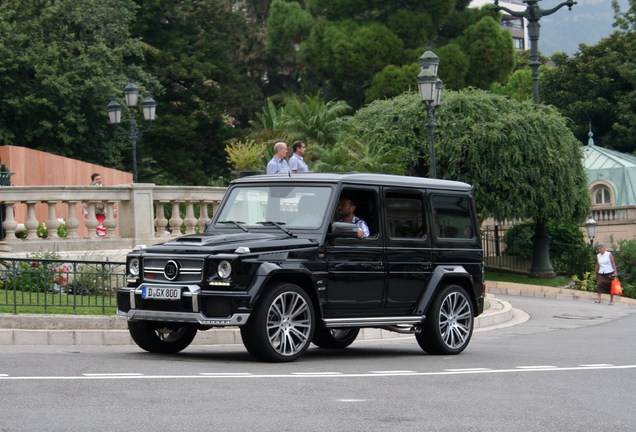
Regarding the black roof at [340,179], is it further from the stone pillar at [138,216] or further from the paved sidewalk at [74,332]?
the stone pillar at [138,216]

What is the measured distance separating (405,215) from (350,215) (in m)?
0.98

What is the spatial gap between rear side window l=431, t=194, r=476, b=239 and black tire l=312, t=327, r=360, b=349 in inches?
67.9

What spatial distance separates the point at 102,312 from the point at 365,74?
48.1 meters

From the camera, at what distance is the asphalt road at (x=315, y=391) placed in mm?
8891

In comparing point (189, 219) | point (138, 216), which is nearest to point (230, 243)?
point (138, 216)

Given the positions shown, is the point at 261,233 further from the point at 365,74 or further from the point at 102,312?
the point at 365,74

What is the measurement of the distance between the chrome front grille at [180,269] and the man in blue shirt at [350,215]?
1.98 meters

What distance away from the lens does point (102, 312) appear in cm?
1856

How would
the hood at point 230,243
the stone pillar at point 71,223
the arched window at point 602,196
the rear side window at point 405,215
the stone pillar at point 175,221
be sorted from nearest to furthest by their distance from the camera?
the hood at point 230,243 → the rear side window at point 405,215 → the stone pillar at point 71,223 → the stone pillar at point 175,221 → the arched window at point 602,196

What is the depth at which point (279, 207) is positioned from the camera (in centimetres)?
1434

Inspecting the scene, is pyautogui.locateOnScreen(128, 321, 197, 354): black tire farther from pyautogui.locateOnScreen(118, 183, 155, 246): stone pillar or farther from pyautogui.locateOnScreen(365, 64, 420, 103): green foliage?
pyautogui.locateOnScreen(365, 64, 420, 103): green foliage

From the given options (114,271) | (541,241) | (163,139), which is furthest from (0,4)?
(114,271)

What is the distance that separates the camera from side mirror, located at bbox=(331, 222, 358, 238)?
13.9 m

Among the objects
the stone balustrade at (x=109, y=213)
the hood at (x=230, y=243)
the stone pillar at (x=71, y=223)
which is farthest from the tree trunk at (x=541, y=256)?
the hood at (x=230, y=243)
